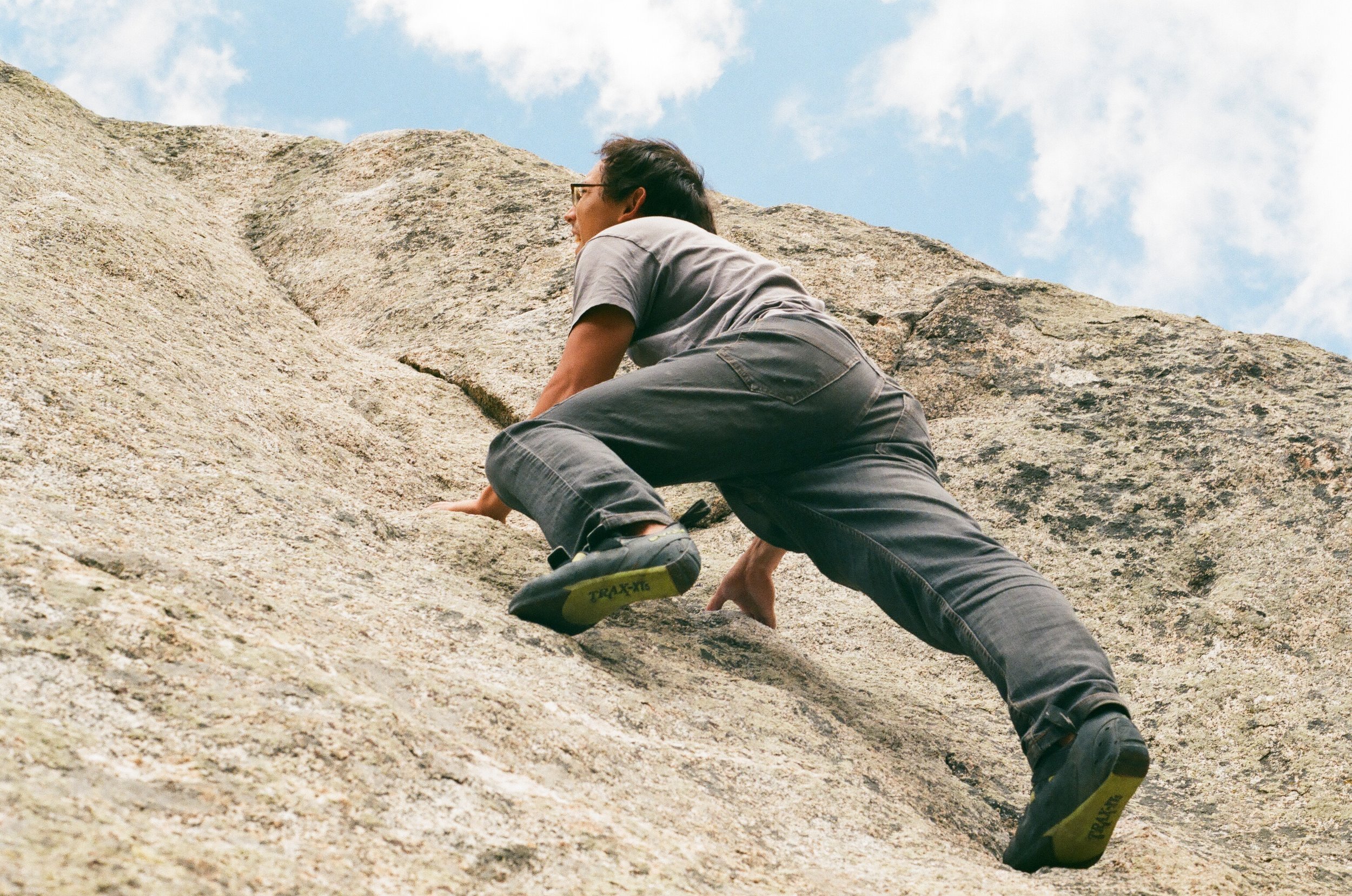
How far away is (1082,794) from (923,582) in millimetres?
515

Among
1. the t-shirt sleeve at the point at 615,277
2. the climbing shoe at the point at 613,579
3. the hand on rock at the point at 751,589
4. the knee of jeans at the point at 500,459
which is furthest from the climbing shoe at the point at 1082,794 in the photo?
the t-shirt sleeve at the point at 615,277

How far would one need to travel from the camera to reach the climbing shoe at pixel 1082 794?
181 cm

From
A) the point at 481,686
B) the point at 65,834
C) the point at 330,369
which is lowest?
the point at 65,834

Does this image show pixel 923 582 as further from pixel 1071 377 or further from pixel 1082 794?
pixel 1071 377

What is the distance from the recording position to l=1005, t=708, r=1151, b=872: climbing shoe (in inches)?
71.2

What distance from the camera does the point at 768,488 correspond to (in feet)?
8.36

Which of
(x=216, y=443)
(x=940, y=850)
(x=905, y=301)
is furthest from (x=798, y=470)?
(x=905, y=301)

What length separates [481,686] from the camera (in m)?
1.75

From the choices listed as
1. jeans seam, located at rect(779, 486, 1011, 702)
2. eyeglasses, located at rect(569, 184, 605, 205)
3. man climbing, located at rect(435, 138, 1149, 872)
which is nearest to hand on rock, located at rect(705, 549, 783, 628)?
man climbing, located at rect(435, 138, 1149, 872)

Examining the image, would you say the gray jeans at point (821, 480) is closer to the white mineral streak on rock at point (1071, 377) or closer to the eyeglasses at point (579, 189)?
the eyeglasses at point (579, 189)

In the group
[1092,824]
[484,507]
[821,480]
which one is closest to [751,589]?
[821,480]

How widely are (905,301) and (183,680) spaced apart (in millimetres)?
3546

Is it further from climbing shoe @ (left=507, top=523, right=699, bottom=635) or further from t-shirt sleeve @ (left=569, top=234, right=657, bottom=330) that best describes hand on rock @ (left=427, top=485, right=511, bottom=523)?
climbing shoe @ (left=507, top=523, right=699, bottom=635)

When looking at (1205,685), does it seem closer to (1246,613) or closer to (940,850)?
(1246,613)
